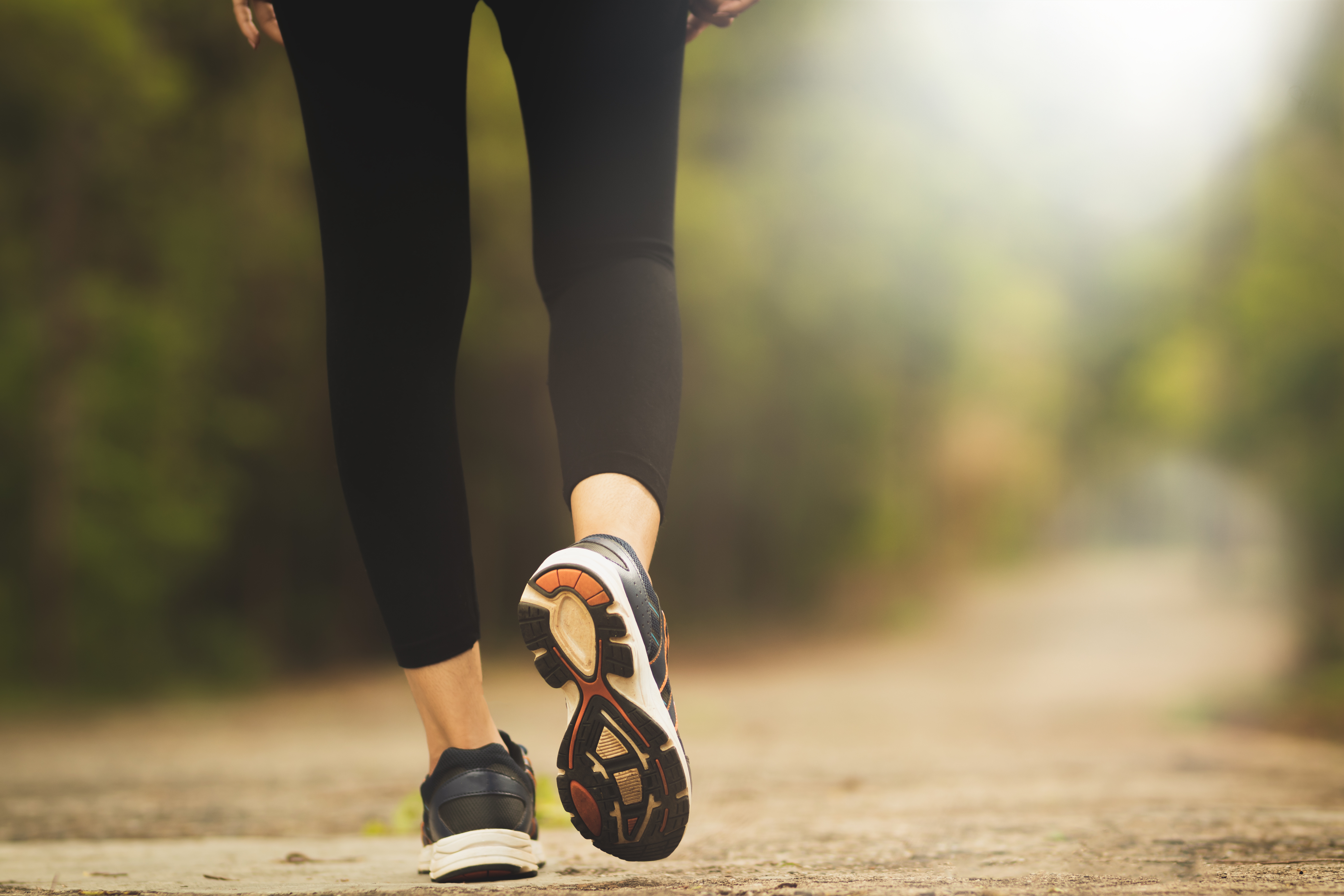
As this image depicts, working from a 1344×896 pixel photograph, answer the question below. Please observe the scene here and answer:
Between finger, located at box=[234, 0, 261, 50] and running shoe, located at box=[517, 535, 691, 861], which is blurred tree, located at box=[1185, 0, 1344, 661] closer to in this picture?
finger, located at box=[234, 0, 261, 50]

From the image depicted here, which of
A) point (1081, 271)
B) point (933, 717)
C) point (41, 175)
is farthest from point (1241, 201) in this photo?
point (1081, 271)

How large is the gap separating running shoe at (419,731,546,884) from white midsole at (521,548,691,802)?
222mm

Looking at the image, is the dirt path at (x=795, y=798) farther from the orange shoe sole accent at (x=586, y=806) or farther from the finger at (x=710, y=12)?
the finger at (x=710, y=12)

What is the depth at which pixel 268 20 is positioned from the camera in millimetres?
1446

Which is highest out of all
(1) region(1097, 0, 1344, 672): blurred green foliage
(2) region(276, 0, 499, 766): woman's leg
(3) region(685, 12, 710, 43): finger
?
Answer: (1) region(1097, 0, 1344, 672): blurred green foliage

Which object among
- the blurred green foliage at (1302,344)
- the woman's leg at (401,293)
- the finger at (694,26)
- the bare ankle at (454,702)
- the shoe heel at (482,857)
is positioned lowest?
the shoe heel at (482,857)

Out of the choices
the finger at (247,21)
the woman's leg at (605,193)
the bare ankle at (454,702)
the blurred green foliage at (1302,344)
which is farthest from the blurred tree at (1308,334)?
the bare ankle at (454,702)

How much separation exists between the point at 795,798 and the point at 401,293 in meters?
1.39

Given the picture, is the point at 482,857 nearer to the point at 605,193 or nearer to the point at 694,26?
the point at 605,193

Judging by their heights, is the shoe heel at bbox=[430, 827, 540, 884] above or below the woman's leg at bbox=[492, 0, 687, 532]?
below

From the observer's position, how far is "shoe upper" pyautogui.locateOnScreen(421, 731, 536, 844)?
Answer: 1161 millimetres

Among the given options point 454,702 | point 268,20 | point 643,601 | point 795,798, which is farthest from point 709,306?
point 643,601

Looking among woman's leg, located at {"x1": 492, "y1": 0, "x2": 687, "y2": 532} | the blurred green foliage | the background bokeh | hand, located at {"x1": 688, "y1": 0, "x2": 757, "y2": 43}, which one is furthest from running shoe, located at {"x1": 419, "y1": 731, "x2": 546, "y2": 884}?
the blurred green foliage

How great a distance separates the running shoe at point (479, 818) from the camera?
3.73 feet
